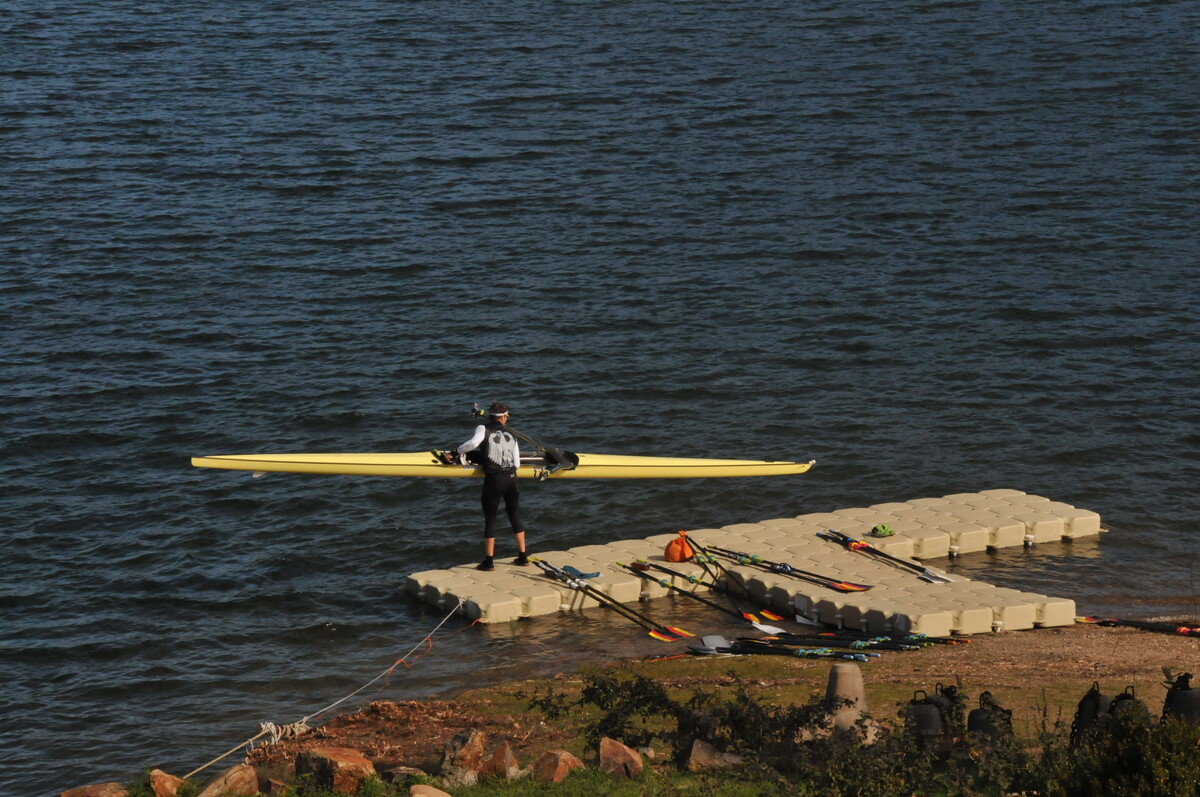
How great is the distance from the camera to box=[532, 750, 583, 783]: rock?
1229cm

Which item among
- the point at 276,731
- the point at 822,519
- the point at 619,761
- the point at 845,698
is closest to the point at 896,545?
the point at 822,519

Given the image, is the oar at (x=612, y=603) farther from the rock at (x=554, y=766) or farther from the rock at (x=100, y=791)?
the rock at (x=100, y=791)

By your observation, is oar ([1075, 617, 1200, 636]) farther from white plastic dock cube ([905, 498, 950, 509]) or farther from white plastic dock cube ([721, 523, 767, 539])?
white plastic dock cube ([721, 523, 767, 539])

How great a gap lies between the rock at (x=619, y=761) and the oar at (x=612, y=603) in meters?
6.00

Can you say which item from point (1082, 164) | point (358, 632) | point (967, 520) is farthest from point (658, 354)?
point (1082, 164)

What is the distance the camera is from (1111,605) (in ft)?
64.7

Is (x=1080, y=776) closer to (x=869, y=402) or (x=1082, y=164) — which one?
(x=869, y=402)

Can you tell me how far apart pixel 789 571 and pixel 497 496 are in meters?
4.21

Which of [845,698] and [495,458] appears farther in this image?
[495,458]

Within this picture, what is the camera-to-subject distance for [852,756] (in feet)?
36.8

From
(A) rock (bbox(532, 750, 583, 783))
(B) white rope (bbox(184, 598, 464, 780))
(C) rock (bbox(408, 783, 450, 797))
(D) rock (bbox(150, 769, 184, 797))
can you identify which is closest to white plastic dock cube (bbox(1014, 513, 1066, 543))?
(B) white rope (bbox(184, 598, 464, 780))

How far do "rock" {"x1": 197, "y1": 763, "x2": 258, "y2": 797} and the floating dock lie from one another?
6.35 m

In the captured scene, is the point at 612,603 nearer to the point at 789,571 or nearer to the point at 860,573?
the point at 789,571

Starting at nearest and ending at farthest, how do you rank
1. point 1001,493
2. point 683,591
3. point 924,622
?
point 924,622 → point 683,591 → point 1001,493
